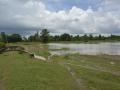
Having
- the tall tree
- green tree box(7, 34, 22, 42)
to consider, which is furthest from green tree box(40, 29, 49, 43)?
green tree box(7, 34, 22, 42)

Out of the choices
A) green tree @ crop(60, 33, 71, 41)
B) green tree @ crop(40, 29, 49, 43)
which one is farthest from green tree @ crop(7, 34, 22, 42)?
green tree @ crop(60, 33, 71, 41)

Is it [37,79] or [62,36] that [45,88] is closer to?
[37,79]

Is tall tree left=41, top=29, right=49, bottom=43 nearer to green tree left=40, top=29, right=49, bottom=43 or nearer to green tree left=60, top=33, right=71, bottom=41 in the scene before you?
green tree left=40, top=29, right=49, bottom=43

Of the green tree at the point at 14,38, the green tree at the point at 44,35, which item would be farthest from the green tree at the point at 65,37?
the green tree at the point at 14,38

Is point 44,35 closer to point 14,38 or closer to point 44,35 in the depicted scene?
point 44,35

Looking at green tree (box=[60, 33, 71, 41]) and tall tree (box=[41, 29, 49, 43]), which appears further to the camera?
green tree (box=[60, 33, 71, 41])

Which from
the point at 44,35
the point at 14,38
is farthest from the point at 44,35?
the point at 14,38

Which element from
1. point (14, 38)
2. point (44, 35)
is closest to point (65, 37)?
point (44, 35)

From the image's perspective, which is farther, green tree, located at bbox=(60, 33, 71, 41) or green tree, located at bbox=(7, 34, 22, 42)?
green tree, located at bbox=(60, 33, 71, 41)

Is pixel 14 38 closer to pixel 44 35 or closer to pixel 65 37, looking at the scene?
pixel 44 35

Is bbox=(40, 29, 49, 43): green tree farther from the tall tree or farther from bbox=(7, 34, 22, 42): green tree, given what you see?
bbox=(7, 34, 22, 42): green tree

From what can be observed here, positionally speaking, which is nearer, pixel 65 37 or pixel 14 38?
pixel 14 38

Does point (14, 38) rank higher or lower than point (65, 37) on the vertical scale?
higher

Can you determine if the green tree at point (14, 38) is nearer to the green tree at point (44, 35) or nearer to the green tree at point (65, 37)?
the green tree at point (44, 35)
